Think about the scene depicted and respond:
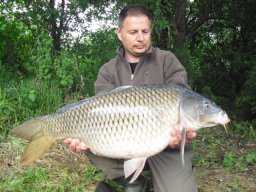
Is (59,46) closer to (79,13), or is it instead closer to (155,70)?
(79,13)

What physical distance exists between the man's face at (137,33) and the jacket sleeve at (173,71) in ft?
0.56

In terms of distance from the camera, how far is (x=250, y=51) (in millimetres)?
6582

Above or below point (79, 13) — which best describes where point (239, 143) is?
below

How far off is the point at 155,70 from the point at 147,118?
68cm

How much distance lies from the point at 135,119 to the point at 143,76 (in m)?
0.65

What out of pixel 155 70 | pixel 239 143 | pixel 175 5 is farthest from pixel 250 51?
pixel 155 70

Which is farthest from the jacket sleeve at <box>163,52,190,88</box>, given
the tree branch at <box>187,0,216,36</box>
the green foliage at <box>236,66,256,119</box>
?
the tree branch at <box>187,0,216,36</box>

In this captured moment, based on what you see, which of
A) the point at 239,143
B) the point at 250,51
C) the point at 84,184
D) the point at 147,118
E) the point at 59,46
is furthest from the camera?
the point at 250,51

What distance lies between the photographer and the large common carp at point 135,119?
2098 mm

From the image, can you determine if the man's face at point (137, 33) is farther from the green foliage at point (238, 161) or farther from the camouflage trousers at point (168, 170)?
the green foliage at point (238, 161)

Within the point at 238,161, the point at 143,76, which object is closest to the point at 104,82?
the point at 143,76

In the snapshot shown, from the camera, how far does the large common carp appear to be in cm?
210

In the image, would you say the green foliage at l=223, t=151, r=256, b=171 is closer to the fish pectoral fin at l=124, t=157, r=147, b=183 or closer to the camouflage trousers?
the camouflage trousers

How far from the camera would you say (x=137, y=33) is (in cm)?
261
